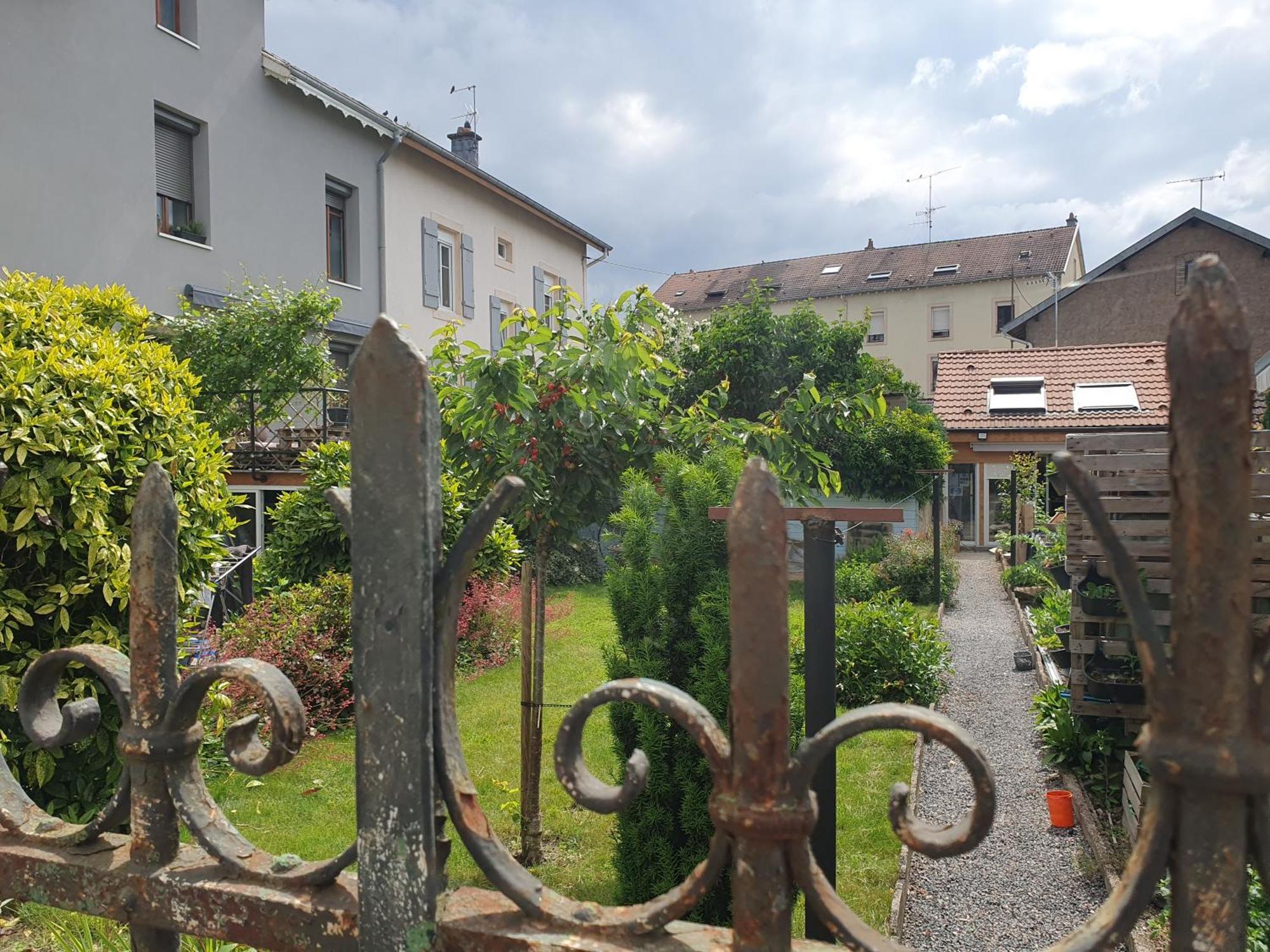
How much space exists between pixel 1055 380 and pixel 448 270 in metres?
14.4

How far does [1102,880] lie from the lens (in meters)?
4.68

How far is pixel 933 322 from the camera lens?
39469 mm

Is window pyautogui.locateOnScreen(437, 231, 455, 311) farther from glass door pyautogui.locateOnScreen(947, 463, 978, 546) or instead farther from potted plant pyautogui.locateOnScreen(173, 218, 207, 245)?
glass door pyautogui.locateOnScreen(947, 463, 978, 546)

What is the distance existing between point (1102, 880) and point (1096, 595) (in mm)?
1892

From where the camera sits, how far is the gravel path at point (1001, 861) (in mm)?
4402

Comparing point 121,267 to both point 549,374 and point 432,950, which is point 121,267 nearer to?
point 549,374

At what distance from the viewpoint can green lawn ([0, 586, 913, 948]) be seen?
4703 mm

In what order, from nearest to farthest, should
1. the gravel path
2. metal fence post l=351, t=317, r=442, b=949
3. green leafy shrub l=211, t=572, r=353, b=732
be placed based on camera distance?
metal fence post l=351, t=317, r=442, b=949 → the gravel path → green leafy shrub l=211, t=572, r=353, b=732

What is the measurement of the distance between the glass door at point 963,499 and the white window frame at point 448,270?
541 inches

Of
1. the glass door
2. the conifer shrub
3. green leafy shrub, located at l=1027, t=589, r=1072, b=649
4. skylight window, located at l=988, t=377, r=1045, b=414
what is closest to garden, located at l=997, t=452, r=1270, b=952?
green leafy shrub, located at l=1027, t=589, r=1072, b=649

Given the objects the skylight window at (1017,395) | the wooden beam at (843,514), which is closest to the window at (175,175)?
the wooden beam at (843,514)

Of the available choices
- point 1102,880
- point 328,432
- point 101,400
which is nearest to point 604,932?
point 101,400

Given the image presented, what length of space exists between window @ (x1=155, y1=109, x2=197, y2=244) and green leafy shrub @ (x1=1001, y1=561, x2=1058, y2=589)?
13.4m

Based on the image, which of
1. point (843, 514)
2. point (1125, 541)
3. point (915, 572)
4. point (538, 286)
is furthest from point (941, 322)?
point (843, 514)
